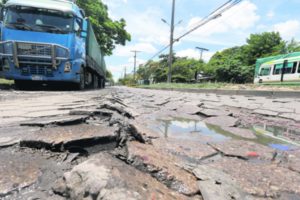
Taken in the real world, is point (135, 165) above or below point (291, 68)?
below

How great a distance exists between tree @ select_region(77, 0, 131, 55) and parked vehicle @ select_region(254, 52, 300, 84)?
49.7ft

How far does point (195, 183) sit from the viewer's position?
0.98 metres

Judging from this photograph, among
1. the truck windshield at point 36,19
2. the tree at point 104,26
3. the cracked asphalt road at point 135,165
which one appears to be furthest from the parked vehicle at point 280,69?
the cracked asphalt road at point 135,165

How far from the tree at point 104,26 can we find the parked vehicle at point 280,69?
15.1 m

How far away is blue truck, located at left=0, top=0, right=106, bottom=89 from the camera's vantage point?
6676 millimetres

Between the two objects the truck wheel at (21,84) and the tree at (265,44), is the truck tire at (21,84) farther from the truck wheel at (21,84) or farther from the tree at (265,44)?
the tree at (265,44)

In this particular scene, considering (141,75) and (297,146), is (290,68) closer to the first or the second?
(297,146)

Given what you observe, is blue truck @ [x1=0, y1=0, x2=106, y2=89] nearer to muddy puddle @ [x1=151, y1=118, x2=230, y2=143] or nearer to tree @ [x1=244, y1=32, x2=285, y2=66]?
muddy puddle @ [x1=151, y1=118, x2=230, y2=143]

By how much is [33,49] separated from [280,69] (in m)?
21.9

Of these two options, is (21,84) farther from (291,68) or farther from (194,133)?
(291,68)

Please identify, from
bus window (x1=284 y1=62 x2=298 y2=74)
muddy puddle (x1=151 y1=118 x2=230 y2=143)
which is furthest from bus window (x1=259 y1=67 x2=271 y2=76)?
muddy puddle (x1=151 y1=118 x2=230 y2=143)

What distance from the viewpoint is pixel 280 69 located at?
Result: 21078 mm

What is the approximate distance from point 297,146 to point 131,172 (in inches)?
62.8

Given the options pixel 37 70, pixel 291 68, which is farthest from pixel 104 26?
pixel 291 68
